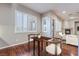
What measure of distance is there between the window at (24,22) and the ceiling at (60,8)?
0.18 meters

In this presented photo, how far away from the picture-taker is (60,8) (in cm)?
197

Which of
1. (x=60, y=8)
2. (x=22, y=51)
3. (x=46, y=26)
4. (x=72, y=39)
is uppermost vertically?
(x=60, y=8)

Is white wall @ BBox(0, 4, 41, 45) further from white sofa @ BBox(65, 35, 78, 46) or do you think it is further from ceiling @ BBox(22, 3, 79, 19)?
white sofa @ BBox(65, 35, 78, 46)

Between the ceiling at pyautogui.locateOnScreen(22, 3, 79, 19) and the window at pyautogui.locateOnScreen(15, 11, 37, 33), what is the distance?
0.18m

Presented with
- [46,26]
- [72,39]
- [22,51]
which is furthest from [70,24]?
[22,51]

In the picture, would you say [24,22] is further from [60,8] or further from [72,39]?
[72,39]

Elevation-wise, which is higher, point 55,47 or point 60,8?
point 60,8

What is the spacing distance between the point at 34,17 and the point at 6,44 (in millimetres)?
692

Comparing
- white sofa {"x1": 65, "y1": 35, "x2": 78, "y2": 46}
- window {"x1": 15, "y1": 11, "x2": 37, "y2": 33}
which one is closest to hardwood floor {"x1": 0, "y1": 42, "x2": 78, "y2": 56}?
white sofa {"x1": 65, "y1": 35, "x2": 78, "y2": 46}

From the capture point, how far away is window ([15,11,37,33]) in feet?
6.42

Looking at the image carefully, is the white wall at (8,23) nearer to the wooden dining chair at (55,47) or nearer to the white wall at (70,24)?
the wooden dining chair at (55,47)

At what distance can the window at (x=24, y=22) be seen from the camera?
6.42ft

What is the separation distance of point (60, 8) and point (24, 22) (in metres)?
0.69

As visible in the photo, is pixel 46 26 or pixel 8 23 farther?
pixel 46 26
